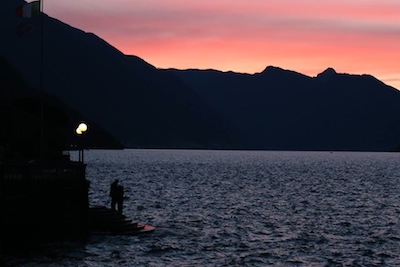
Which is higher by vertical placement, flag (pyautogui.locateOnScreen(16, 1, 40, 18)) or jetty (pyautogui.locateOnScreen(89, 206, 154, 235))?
flag (pyautogui.locateOnScreen(16, 1, 40, 18))

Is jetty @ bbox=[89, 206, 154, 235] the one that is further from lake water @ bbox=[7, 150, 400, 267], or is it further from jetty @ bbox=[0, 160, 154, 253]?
jetty @ bbox=[0, 160, 154, 253]

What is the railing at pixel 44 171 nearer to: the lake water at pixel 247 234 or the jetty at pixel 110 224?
the lake water at pixel 247 234

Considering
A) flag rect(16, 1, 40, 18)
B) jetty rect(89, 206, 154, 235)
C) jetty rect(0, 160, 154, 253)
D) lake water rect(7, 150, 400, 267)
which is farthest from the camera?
jetty rect(89, 206, 154, 235)

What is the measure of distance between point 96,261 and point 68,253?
1600 mm

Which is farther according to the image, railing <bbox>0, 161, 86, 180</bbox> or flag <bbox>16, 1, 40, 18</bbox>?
flag <bbox>16, 1, 40, 18</bbox>

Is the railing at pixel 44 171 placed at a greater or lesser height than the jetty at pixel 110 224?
greater

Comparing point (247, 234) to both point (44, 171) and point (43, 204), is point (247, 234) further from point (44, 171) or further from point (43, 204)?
point (44, 171)

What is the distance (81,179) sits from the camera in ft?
124

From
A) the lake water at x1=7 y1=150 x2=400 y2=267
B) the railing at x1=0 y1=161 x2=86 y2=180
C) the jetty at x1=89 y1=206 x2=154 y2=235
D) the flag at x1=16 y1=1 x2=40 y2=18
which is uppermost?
the flag at x1=16 y1=1 x2=40 y2=18

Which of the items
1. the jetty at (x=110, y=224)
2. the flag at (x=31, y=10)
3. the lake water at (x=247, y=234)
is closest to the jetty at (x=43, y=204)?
the lake water at (x=247, y=234)

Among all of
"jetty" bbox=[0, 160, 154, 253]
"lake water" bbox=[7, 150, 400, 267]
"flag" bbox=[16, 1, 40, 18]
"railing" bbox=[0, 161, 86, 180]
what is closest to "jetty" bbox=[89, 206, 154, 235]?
"lake water" bbox=[7, 150, 400, 267]

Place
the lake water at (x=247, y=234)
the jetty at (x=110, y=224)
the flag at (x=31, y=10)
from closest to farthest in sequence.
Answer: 1. the lake water at (x=247, y=234)
2. the flag at (x=31, y=10)
3. the jetty at (x=110, y=224)

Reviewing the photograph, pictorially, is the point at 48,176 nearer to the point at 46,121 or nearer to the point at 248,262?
the point at 248,262

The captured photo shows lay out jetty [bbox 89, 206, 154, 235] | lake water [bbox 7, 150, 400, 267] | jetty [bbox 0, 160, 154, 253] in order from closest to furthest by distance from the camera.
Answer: jetty [bbox 0, 160, 154, 253] → lake water [bbox 7, 150, 400, 267] → jetty [bbox 89, 206, 154, 235]
